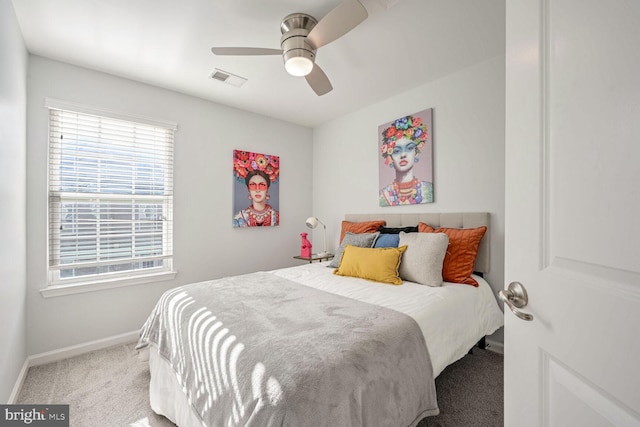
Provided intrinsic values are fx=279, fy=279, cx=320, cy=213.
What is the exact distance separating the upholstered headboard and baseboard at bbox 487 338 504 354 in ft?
2.06

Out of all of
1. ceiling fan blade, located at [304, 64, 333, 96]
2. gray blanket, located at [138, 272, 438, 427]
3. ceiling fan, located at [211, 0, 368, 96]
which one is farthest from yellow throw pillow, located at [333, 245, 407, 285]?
ceiling fan, located at [211, 0, 368, 96]

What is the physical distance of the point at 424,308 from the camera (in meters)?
1.71

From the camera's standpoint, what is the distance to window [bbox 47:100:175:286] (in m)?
2.46

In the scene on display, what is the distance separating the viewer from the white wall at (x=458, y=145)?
96.6 inches

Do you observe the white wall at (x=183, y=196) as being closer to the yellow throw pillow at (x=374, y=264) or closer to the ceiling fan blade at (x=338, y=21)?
the yellow throw pillow at (x=374, y=264)

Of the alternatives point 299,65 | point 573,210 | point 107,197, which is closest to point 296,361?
point 573,210

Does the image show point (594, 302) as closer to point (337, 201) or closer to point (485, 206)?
point (485, 206)

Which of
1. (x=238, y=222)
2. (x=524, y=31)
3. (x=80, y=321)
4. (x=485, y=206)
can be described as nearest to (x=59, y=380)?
(x=80, y=321)

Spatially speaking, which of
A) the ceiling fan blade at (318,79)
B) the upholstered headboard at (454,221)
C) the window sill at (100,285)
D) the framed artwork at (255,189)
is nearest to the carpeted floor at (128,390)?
the window sill at (100,285)

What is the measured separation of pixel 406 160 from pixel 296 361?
252 cm

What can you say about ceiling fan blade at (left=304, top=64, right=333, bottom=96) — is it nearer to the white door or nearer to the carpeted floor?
the white door

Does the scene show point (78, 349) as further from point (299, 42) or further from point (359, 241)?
point (299, 42)

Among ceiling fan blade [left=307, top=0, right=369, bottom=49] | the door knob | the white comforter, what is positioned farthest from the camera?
the white comforter

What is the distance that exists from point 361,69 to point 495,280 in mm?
2261
